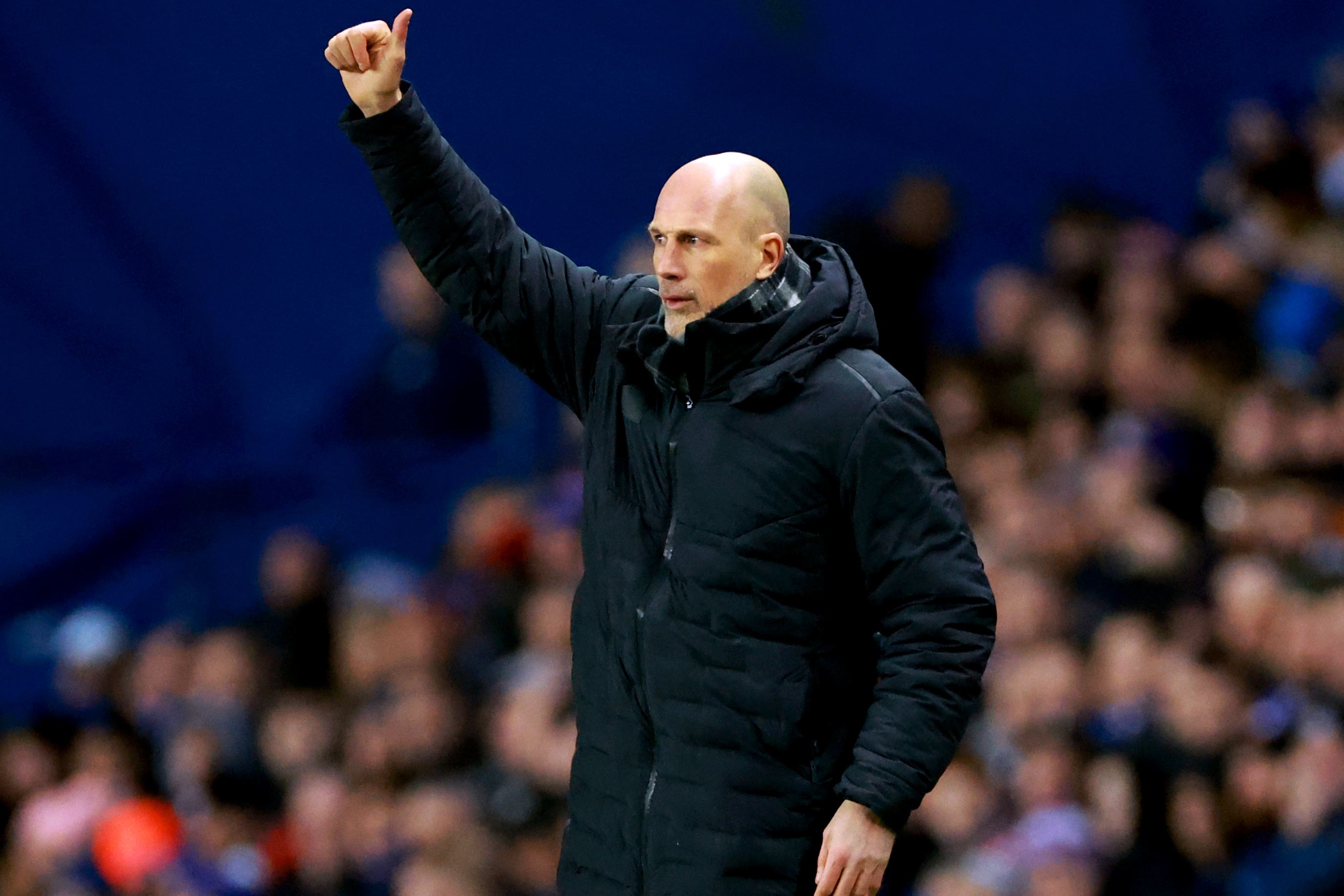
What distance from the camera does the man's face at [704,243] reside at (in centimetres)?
198

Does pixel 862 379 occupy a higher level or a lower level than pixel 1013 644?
higher

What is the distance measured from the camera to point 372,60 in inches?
80.2

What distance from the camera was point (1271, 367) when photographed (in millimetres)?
4453

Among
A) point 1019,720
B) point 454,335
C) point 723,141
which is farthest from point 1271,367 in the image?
point 454,335

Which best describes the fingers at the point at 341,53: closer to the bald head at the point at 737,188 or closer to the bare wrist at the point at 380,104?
the bare wrist at the point at 380,104

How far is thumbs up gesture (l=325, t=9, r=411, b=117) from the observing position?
2025 mm

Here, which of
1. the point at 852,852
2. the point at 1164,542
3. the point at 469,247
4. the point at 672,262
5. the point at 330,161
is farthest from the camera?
the point at 330,161

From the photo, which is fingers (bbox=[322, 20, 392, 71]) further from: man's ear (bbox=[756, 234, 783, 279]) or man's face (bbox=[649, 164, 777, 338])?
man's ear (bbox=[756, 234, 783, 279])

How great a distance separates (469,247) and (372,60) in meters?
0.25

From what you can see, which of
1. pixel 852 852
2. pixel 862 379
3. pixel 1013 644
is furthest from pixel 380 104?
pixel 1013 644

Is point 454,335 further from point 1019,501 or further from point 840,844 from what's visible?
point 840,844

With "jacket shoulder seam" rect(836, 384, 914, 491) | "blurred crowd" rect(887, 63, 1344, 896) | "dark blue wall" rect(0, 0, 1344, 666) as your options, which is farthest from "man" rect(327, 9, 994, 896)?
"dark blue wall" rect(0, 0, 1344, 666)

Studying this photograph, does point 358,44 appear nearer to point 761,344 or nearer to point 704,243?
point 704,243

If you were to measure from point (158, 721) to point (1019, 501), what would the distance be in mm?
3022
